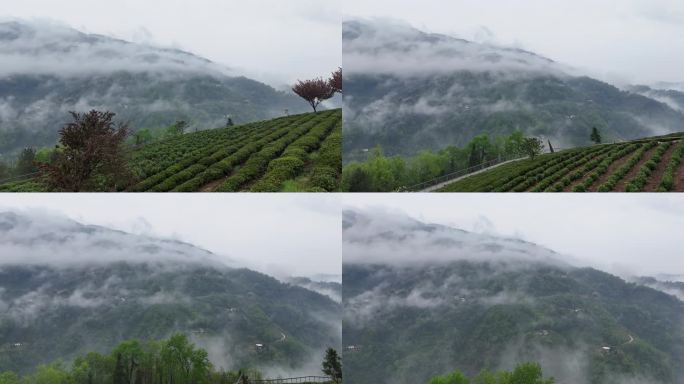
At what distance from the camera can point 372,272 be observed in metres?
7.86

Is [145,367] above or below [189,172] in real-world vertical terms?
below

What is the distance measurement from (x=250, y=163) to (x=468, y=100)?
333 cm

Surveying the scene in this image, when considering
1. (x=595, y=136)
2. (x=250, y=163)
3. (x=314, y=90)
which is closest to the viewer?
(x=595, y=136)

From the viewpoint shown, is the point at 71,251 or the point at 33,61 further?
the point at 33,61

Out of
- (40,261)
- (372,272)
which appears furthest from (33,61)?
(372,272)

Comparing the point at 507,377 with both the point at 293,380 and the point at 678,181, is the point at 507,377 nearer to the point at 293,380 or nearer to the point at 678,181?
the point at 293,380

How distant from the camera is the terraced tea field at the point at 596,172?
7242mm

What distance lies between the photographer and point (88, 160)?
800 cm

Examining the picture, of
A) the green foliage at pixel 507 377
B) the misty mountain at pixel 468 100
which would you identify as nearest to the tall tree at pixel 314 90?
the misty mountain at pixel 468 100

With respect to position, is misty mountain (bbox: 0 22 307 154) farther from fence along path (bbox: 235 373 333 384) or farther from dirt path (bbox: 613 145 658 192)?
dirt path (bbox: 613 145 658 192)

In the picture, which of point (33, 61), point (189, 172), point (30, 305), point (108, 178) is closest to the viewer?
point (30, 305)

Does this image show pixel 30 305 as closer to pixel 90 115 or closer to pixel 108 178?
pixel 108 178

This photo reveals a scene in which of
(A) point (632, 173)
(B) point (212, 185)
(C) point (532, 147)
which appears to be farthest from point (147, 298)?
(A) point (632, 173)

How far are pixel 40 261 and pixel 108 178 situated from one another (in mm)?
1384
